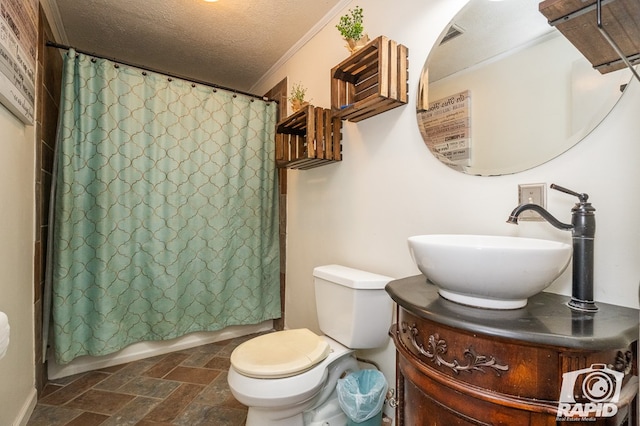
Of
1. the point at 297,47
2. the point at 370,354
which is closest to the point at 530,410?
the point at 370,354

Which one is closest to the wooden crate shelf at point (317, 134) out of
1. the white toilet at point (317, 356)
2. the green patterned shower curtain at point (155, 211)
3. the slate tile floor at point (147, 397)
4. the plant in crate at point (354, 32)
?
the plant in crate at point (354, 32)

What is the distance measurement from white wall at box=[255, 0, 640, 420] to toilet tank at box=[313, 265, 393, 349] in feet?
0.49

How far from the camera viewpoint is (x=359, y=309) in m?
1.41

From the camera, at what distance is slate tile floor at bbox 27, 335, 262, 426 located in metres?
1.53

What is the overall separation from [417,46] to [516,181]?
779 millimetres

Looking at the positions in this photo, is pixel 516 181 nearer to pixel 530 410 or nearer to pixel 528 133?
pixel 528 133

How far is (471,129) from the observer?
1.20m

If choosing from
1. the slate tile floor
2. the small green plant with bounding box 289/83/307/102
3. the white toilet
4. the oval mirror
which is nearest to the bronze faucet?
the oval mirror

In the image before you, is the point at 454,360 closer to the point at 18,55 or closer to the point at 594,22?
the point at 594,22

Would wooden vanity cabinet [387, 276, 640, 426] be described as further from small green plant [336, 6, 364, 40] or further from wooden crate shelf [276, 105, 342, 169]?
small green plant [336, 6, 364, 40]

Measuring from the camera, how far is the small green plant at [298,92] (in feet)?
6.72

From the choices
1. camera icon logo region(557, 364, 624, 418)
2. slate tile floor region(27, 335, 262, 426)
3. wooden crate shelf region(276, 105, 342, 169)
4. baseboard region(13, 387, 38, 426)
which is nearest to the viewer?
camera icon logo region(557, 364, 624, 418)

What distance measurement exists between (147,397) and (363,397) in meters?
1.26

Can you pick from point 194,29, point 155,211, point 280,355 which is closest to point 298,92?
point 194,29
